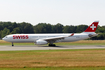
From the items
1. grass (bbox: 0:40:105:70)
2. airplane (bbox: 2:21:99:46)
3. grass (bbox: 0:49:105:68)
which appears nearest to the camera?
grass (bbox: 0:40:105:70)

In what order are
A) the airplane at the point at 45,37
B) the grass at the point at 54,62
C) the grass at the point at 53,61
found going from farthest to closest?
1. the airplane at the point at 45,37
2. the grass at the point at 53,61
3. the grass at the point at 54,62

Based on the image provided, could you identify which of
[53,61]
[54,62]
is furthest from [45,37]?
[54,62]

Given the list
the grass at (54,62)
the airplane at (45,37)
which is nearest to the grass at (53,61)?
the grass at (54,62)

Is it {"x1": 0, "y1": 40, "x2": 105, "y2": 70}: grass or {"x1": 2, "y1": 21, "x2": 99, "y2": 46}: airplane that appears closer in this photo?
{"x1": 0, "y1": 40, "x2": 105, "y2": 70}: grass

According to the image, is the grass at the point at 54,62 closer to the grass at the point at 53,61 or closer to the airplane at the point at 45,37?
the grass at the point at 53,61

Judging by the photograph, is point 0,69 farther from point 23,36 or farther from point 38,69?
point 23,36

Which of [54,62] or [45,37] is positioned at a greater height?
[45,37]

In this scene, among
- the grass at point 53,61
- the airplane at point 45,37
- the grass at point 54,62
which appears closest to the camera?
the grass at point 54,62

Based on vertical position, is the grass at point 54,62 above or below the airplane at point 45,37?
below

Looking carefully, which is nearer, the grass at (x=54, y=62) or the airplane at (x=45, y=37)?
the grass at (x=54, y=62)

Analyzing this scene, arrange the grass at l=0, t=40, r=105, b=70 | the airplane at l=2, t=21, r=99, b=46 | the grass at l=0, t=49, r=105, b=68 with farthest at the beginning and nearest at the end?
the airplane at l=2, t=21, r=99, b=46 < the grass at l=0, t=49, r=105, b=68 < the grass at l=0, t=40, r=105, b=70

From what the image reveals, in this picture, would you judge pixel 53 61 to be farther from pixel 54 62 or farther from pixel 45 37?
pixel 45 37

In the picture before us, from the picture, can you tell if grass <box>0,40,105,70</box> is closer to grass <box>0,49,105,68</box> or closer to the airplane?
grass <box>0,49,105,68</box>

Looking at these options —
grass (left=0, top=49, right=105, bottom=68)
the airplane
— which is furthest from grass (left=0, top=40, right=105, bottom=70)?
the airplane
